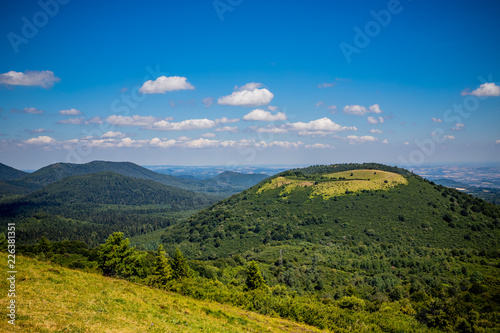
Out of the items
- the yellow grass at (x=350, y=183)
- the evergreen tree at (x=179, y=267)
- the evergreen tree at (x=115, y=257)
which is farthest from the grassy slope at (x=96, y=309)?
the yellow grass at (x=350, y=183)

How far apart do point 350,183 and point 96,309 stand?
498ft

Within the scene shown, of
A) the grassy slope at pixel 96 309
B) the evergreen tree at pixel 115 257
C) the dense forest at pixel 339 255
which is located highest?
the grassy slope at pixel 96 309

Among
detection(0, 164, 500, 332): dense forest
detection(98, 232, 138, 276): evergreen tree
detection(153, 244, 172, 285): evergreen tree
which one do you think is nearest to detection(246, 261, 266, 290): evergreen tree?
detection(0, 164, 500, 332): dense forest

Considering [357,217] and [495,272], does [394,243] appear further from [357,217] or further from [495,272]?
[495,272]

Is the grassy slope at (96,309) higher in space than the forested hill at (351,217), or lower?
higher

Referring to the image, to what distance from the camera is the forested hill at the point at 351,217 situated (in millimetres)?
108500

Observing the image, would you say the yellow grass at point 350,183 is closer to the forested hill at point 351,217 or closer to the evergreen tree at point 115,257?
the forested hill at point 351,217

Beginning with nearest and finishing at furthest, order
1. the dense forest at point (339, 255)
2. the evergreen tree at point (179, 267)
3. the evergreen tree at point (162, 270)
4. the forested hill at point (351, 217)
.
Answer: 1. the dense forest at point (339, 255)
2. the evergreen tree at point (162, 270)
3. the evergreen tree at point (179, 267)
4. the forested hill at point (351, 217)

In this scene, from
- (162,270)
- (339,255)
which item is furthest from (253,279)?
(339,255)

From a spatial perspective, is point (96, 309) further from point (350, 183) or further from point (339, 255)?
point (350, 183)

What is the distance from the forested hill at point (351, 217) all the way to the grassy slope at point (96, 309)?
9867 cm

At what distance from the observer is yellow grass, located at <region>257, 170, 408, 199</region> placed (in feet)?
481

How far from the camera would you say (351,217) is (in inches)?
4973

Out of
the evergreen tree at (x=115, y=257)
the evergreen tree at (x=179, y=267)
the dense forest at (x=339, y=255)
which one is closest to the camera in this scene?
the dense forest at (x=339, y=255)
